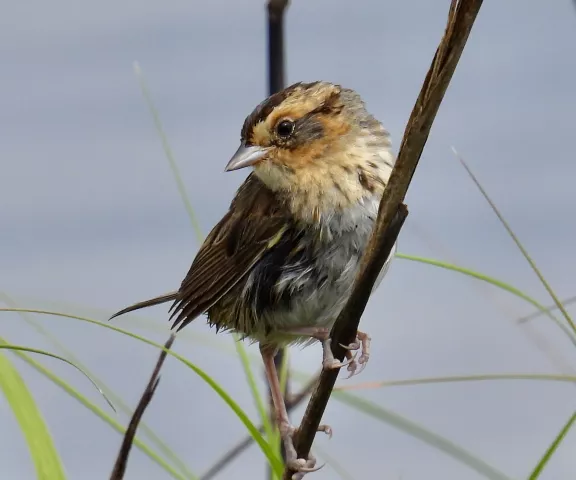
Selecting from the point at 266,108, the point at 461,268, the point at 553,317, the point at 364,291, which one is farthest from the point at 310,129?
the point at 364,291

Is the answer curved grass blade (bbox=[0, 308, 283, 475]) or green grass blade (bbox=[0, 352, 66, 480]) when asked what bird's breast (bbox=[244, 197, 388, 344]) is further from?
green grass blade (bbox=[0, 352, 66, 480])

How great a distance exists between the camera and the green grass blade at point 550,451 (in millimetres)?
1362

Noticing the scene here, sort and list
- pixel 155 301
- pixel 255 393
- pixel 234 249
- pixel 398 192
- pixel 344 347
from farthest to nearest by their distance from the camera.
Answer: pixel 155 301, pixel 234 249, pixel 255 393, pixel 344 347, pixel 398 192

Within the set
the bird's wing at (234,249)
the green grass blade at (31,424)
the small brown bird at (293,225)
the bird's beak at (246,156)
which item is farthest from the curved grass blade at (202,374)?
the bird's beak at (246,156)

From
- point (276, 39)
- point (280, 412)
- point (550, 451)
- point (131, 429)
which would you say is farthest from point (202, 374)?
point (276, 39)

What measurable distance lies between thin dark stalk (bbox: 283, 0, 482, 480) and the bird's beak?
628mm

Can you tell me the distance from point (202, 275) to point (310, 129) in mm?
369

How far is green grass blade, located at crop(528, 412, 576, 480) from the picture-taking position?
1362 mm

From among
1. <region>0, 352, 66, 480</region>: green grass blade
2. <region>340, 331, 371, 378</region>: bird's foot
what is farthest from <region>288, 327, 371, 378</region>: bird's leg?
<region>0, 352, 66, 480</region>: green grass blade

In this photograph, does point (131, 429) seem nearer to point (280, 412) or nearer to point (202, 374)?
point (202, 374)

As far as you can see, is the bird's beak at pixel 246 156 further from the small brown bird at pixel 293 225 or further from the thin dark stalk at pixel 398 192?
the thin dark stalk at pixel 398 192

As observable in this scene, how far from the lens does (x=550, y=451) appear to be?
136cm

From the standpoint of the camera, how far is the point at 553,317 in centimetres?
156

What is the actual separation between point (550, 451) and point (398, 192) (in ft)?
1.63
